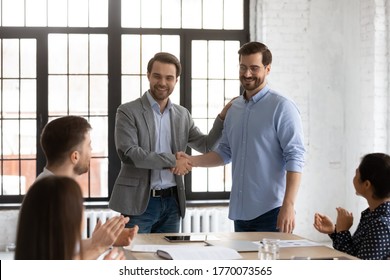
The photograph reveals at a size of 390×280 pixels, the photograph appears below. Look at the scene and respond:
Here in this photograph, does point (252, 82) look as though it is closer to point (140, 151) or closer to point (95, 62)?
point (140, 151)

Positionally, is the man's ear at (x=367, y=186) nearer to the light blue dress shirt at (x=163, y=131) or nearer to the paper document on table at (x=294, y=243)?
the paper document on table at (x=294, y=243)

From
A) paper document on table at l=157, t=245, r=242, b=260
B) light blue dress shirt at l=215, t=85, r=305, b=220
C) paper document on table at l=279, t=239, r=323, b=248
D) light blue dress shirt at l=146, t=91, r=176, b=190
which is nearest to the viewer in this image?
paper document on table at l=157, t=245, r=242, b=260

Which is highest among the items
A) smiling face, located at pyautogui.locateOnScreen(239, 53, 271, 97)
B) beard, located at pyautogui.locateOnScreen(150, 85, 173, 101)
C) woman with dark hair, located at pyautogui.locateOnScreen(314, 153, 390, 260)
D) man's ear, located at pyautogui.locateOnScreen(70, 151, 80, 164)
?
smiling face, located at pyautogui.locateOnScreen(239, 53, 271, 97)

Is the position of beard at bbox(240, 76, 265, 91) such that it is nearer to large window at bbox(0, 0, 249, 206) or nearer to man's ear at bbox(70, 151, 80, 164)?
man's ear at bbox(70, 151, 80, 164)

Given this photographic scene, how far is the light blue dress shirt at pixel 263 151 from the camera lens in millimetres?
4359

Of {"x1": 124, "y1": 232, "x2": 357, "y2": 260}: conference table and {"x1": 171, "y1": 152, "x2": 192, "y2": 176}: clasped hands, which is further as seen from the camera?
{"x1": 171, "y1": 152, "x2": 192, "y2": 176}: clasped hands

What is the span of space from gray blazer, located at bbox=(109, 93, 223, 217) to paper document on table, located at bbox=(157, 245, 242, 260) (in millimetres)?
1232

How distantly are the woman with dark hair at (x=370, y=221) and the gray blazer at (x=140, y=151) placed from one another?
126cm

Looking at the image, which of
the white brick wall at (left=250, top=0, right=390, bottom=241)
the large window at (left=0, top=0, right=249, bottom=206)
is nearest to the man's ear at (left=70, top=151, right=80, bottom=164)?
the large window at (left=0, top=0, right=249, bottom=206)

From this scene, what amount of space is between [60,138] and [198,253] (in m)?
0.76

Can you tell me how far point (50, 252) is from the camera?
191 cm

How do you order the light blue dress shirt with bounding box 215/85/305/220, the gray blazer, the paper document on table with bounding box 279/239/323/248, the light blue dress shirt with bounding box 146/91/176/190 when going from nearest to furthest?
the paper document on table with bounding box 279/239/323/248
the light blue dress shirt with bounding box 215/85/305/220
the gray blazer
the light blue dress shirt with bounding box 146/91/176/190

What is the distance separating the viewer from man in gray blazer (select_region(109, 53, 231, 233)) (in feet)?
15.3

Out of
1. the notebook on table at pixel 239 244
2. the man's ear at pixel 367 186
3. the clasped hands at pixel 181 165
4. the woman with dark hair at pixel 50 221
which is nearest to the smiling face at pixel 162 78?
the clasped hands at pixel 181 165
